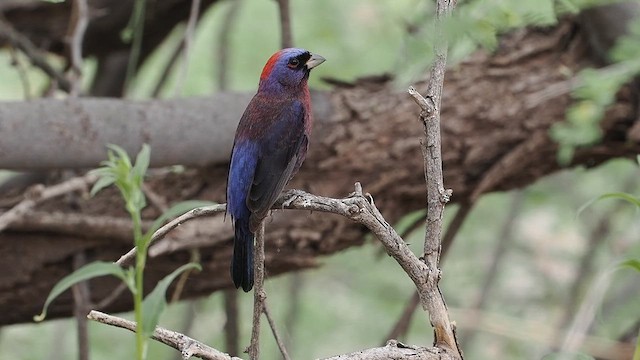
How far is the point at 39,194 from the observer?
3.68 m

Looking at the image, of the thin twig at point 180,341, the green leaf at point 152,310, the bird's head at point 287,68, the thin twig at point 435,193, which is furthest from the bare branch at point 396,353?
the bird's head at point 287,68

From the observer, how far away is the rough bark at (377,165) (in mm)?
3795

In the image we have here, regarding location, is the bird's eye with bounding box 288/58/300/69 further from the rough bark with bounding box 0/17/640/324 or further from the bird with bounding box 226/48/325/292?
the rough bark with bounding box 0/17/640/324

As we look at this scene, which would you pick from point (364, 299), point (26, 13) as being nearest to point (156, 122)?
point (26, 13)

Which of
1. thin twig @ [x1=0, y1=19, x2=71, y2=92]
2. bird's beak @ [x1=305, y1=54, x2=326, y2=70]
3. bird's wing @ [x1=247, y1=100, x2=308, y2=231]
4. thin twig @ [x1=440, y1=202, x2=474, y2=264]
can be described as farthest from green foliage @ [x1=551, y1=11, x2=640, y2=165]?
thin twig @ [x1=0, y1=19, x2=71, y2=92]

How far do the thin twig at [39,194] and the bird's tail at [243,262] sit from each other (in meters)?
0.94

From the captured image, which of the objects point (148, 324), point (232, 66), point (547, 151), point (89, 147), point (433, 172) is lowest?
point (148, 324)

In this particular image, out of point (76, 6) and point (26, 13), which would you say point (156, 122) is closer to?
point (76, 6)

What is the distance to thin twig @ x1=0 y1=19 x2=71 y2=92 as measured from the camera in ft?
14.5

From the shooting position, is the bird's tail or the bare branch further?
the bird's tail

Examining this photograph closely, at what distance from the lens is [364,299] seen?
6.79m

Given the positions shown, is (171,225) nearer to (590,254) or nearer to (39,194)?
(39,194)

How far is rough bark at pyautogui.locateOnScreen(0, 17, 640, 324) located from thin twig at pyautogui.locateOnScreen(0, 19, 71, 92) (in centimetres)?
78

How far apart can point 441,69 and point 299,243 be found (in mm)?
1875
